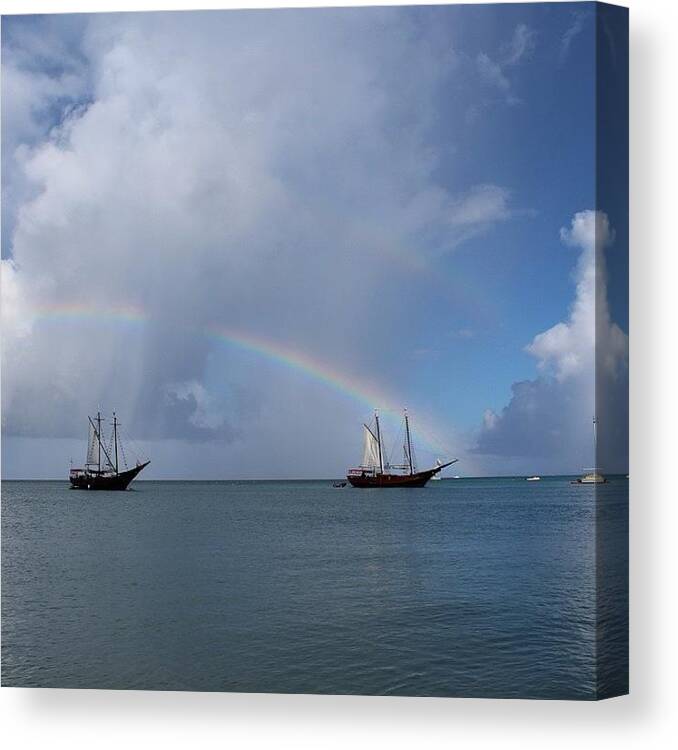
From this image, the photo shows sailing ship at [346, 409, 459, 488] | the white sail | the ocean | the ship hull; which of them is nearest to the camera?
the ocean

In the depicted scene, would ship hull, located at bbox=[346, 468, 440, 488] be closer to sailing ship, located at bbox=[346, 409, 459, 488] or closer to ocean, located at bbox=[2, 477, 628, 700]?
sailing ship, located at bbox=[346, 409, 459, 488]

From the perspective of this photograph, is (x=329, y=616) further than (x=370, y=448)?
No

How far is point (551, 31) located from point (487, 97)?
3.92 feet

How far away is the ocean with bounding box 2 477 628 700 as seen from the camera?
775cm

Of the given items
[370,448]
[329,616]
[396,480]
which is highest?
[370,448]

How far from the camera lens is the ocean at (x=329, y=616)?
775 centimetres

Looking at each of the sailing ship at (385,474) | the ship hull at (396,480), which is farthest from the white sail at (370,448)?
the ship hull at (396,480)

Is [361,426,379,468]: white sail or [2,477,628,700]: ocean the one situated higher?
[361,426,379,468]: white sail

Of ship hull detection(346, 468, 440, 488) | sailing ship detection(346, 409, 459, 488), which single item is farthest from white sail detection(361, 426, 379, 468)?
ship hull detection(346, 468, 440, 488)

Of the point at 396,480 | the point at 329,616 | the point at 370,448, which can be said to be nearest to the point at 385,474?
the point at 396,480

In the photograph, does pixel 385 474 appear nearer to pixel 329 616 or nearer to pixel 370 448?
pixel 370 448

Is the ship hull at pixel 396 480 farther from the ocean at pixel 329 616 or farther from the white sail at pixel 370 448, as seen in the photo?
the ocean at pixel 329 616

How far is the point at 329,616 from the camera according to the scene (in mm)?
9578

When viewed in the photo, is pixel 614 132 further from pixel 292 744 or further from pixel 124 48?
pixel 292 744
